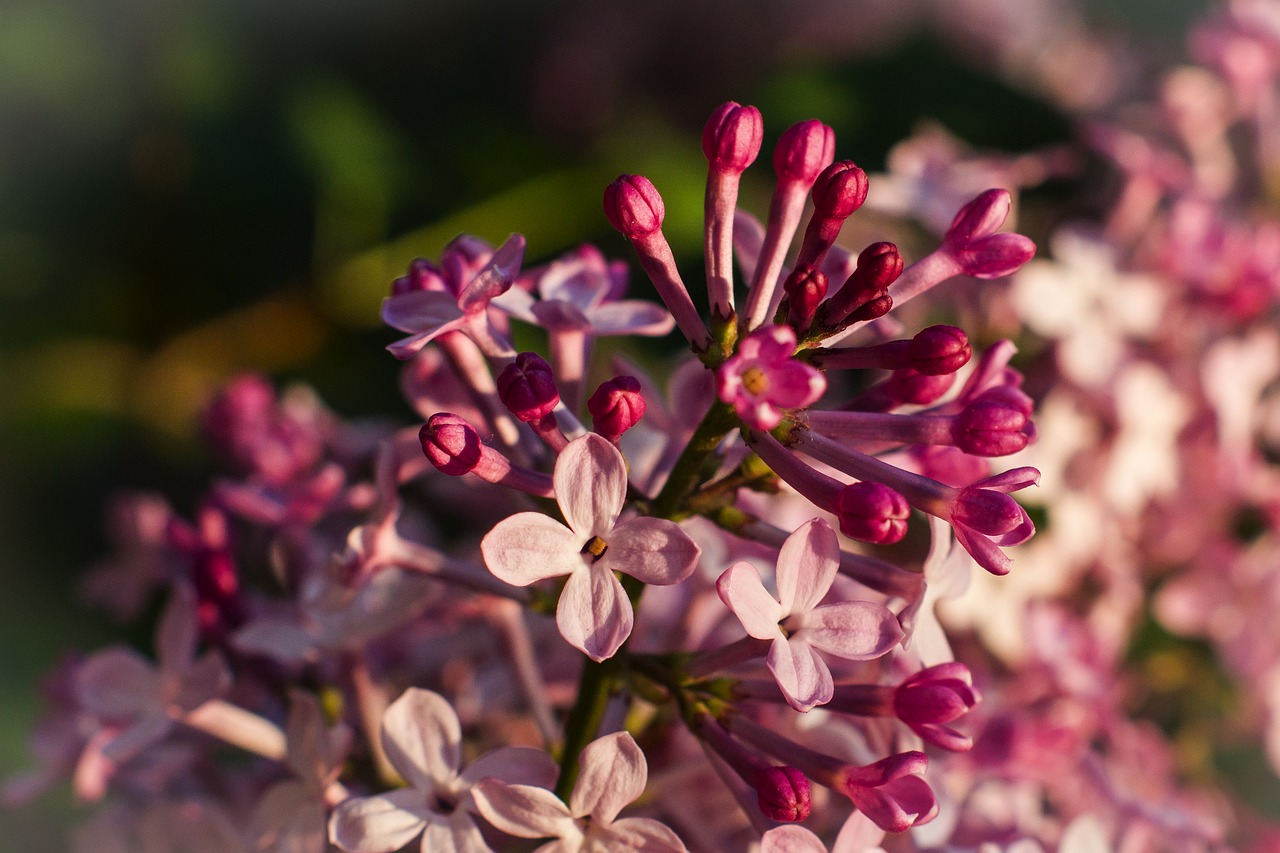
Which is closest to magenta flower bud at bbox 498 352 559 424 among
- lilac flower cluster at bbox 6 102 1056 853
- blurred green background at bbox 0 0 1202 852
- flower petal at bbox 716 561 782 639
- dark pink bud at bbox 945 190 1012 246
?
lilac flower cluster at bbox 6 102 1056 853

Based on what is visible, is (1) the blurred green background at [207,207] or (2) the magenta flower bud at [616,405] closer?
(2) the magenta flower bud at [616,405]

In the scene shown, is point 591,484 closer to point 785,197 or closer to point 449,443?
point 449,443

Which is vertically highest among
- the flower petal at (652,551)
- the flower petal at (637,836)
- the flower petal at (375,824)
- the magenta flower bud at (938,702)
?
the flower petal at (652,551)

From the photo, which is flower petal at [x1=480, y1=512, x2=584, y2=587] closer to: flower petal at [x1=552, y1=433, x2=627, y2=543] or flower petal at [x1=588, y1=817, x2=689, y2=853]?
flower petal at [x1=552, y1=433, x2=627, y2=543]

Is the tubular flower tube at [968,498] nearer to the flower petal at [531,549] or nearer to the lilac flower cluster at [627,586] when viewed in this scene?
the lilac flower cluster at [627,586]

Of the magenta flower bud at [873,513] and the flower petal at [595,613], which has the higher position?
the magenta flower bud at [873,513]

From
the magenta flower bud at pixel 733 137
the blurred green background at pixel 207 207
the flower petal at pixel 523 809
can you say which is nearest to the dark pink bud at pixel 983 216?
the magenta flower bud at pixel 733 137
